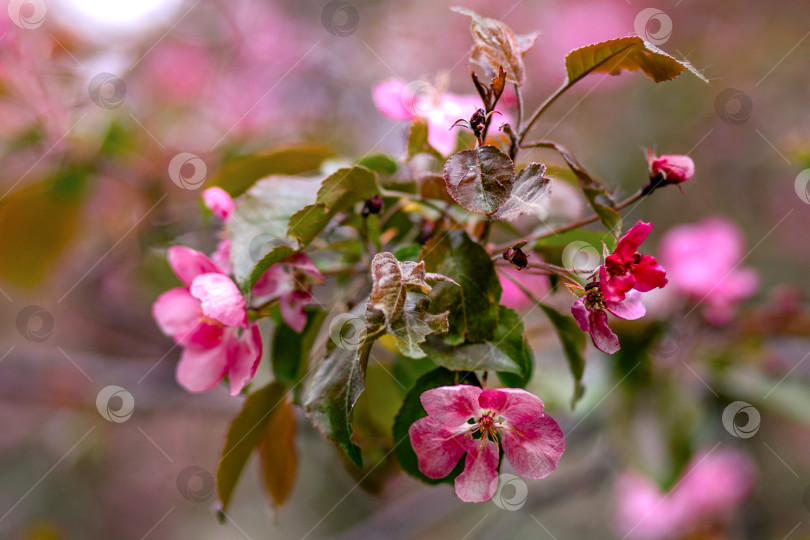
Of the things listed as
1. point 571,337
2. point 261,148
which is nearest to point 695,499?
point 571,337

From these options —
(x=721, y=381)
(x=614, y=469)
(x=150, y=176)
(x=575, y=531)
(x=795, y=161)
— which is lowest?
(x=575, y=531)

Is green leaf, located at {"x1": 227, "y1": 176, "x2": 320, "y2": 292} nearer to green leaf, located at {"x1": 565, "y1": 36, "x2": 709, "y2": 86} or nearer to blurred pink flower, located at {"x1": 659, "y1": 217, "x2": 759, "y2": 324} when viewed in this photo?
→ green leaf, located at {"x1": 565, "y1": 36, "x2": 709, "y2": 86}

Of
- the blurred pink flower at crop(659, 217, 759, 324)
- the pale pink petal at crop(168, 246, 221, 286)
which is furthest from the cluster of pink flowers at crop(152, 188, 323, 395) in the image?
the blurred pink flower at crop(659, 217, 759, 324)

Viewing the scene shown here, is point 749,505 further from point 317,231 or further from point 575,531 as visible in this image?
point 317,231

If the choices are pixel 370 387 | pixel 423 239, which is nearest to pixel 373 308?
pixel 423 239

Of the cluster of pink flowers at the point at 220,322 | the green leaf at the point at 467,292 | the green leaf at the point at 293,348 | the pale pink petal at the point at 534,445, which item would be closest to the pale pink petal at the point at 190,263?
the cluster of pink flowers at the point at 220,322

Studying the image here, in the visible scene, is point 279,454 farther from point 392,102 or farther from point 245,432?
point 392,102
